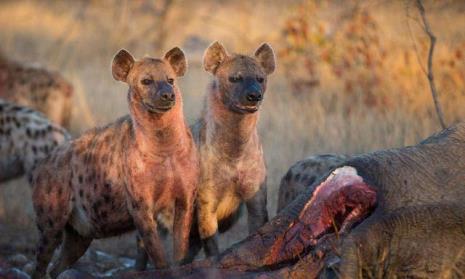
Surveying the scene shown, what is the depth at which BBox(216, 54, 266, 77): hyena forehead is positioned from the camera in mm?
6066

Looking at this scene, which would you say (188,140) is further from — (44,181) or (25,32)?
(25,32)

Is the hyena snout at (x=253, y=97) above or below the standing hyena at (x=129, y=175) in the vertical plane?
above

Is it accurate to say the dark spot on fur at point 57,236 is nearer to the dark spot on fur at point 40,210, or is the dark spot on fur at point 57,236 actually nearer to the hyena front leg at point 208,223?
the dark spot on fur at point 40,210

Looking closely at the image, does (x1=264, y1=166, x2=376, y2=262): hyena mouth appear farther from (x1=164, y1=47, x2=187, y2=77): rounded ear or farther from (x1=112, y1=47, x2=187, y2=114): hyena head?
(x1=164, y1=47, x2=187, y2=77): rounded ear

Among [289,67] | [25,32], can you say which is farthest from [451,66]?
[25,32]

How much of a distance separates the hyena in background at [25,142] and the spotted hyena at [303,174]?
2.20 metres

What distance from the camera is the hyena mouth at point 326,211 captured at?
4219 millimetres

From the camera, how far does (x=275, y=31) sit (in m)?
14.3

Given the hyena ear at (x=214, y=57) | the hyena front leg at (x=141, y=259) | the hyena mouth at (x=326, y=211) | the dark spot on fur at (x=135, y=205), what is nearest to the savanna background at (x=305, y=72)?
the hyena front leg at (x=141, y=259)

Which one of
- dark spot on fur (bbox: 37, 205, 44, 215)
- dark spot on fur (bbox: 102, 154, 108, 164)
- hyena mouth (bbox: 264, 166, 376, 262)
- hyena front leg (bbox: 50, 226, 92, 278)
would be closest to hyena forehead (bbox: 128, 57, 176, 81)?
dark spot on fur (bbox: 102, 154, 108, 164)

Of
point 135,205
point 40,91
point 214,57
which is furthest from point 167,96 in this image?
point 40,91

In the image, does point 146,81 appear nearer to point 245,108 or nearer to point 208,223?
point 245,108

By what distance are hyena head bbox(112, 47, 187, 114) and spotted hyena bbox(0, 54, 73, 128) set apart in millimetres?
4245

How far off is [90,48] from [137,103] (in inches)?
386
